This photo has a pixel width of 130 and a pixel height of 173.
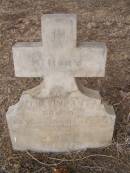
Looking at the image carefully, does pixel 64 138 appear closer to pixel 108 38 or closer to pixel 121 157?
pixel 121 157

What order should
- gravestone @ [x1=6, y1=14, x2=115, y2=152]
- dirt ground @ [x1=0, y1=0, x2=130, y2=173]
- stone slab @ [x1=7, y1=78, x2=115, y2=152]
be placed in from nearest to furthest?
gravestone @ [x1=6, y1=14, x2=115, y2=152] < stone slab @ [x1=7, y1=78, x2=115, y2=152] < dirt ground @ [x1=0, y1=0, x2=130, y2=173]

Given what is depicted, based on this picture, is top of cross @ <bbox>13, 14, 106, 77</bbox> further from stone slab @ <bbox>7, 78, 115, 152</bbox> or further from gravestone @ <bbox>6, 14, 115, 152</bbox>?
stone slab @ <bbox>7, 78, 115, 152</bbox>

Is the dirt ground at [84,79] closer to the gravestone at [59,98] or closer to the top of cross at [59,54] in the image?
the gravestone at [59,98]

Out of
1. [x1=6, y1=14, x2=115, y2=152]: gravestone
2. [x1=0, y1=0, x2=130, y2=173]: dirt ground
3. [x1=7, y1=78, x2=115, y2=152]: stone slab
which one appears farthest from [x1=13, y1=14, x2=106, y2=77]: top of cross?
[x1=0, y1=0, x2=130, y2=173]: dirt ground

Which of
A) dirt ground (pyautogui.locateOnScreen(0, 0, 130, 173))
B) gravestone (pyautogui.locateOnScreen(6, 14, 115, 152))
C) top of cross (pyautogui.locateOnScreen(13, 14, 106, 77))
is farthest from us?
dirt ground (pyautogui.locateOnScreen(0, 0, 130, 173))

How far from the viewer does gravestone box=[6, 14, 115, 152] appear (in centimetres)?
329

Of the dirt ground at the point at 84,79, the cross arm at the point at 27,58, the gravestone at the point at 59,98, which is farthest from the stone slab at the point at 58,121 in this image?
the cross arm at the point at 27,58

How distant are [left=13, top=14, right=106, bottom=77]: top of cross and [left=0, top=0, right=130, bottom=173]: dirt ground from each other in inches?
37.8

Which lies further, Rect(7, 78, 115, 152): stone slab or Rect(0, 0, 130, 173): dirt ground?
Rect(0, 0, 130, 173): dirt ground

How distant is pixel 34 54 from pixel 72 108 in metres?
0.68

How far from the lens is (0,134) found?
168 inches

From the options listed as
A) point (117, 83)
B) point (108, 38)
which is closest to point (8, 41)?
point (108, 38)

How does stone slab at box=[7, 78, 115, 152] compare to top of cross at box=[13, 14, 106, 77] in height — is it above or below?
below

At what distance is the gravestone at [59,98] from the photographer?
3287 millimetres
